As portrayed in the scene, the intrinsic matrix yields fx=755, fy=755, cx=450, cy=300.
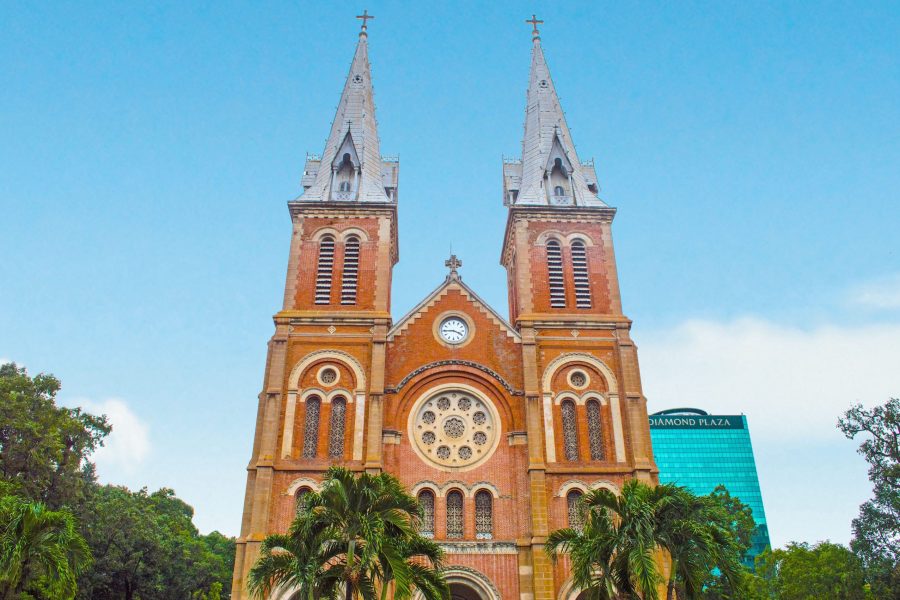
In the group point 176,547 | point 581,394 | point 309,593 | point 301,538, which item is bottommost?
point 309,593

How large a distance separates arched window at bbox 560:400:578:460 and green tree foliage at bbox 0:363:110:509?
1824cm

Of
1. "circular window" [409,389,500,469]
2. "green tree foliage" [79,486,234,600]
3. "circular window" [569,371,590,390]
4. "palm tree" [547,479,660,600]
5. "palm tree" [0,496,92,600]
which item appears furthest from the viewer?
"green tree foliage" [79,486,234,600]

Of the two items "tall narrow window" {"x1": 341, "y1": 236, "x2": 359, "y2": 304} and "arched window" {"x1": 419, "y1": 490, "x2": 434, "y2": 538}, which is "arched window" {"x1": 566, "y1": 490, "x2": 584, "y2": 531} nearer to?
"arched window" {"x1": 419, "y1": 490, "x2": 434, "y2": 538}

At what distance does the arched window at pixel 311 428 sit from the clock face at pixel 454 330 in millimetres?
5771

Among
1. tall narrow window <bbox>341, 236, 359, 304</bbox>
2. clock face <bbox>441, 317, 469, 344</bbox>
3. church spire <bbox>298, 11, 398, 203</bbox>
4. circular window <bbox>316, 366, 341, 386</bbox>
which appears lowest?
circular window <bbox>316, 366, 341, 386</bbox>

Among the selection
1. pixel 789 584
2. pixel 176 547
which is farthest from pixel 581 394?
pixel 176 547

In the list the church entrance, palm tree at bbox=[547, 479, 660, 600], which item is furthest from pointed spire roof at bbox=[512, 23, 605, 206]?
palm tree at bbox=[547, 479, 660, 600]

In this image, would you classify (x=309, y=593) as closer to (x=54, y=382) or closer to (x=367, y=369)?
(x=367, y=369)

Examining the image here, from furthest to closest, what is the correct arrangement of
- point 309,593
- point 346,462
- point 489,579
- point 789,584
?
point 789,584 → point 346,462 → point 489,579 → point 309,593

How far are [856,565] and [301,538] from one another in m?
20.0

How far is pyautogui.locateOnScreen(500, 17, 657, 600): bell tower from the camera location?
1096 inches

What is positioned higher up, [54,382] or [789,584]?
[54,382]

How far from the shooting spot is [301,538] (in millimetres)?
16750

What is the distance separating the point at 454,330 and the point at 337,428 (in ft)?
20.4
